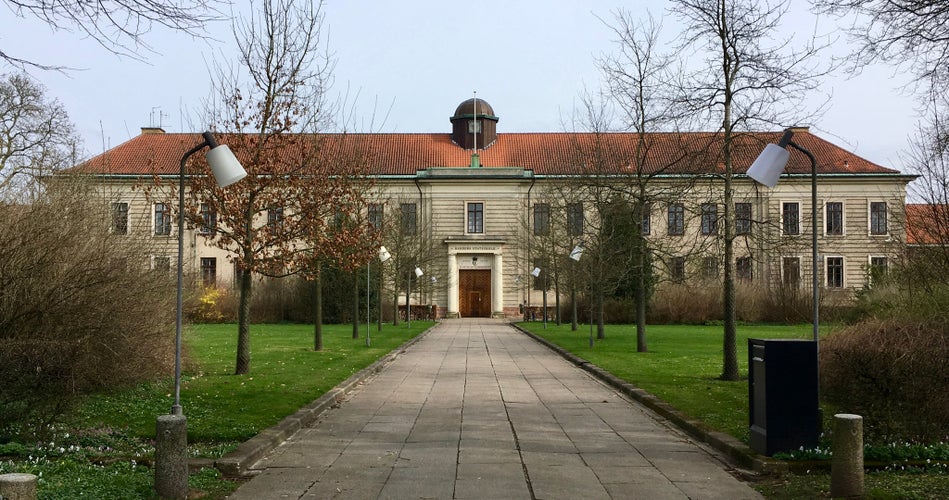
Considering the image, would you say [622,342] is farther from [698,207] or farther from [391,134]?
[391,134]

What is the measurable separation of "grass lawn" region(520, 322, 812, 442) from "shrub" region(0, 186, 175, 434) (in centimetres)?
800

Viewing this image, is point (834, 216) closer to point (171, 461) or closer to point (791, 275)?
point (791, 275)

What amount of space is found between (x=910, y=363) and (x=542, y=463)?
4225 millimetres

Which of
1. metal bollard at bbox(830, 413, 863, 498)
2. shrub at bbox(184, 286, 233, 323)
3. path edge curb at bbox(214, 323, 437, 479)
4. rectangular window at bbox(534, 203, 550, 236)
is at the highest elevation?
rectangular window at bbox(534, 203, 550, 236)

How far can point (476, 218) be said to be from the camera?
65.6 m

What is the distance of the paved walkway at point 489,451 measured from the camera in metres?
8.14

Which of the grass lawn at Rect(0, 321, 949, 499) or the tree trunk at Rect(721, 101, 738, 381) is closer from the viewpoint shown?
the grass lawn at Rect(0, 321, 949, 499)

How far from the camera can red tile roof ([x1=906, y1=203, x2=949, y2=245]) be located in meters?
16.6

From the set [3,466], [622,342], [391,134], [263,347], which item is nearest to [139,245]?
[3,466]

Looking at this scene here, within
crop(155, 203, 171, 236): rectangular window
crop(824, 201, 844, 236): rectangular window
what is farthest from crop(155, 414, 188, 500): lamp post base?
crop(824, 201, 844, 236): rectangular window

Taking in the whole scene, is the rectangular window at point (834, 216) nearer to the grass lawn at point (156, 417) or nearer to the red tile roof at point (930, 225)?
the red tile roof at point (930, 225)

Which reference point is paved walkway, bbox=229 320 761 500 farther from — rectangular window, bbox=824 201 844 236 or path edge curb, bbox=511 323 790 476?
rectangular window, bbox=824 201 844 236

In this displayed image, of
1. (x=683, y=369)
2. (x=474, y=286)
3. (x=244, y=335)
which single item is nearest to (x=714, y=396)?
(x=683, y=369)

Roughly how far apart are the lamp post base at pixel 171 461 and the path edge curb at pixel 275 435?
3.74 feet
